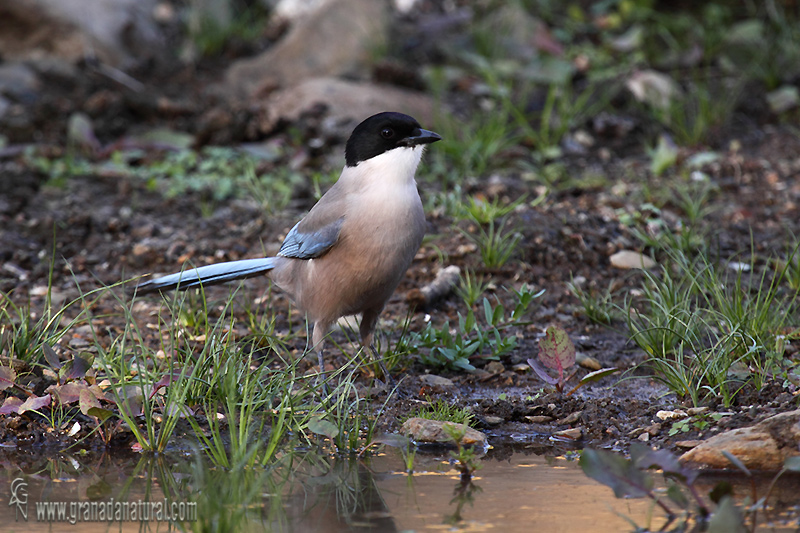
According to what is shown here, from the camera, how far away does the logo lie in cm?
336

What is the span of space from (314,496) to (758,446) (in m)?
1.77

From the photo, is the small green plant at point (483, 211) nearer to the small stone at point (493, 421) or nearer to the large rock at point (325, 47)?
the small stone at point (493, 421)

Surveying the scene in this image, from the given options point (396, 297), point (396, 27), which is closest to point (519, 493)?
point (396, 297)

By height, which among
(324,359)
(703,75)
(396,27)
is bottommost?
(324,359)

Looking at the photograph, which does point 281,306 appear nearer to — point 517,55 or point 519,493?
point 519,493

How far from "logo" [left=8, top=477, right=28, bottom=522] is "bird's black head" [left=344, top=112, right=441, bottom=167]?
7.53 feet

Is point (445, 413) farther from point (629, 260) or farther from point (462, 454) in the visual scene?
point (629, 260)

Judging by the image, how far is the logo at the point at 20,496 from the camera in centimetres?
336

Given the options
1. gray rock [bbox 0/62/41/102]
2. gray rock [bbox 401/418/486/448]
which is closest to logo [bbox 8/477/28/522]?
gray rock [bbox 401/418/486/448]

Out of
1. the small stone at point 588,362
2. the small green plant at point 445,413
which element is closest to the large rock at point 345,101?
the small stone at point 588,362

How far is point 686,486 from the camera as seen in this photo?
3309mm

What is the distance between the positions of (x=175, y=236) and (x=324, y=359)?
2411mm

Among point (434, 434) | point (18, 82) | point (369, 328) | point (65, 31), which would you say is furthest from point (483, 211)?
point (65, 31)

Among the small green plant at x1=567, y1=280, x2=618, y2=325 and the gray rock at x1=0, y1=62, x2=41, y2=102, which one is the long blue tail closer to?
the small green plant at x1=567, y1=280, x2=618, y2=325
